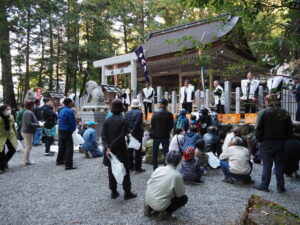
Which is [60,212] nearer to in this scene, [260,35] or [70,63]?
[260,35]

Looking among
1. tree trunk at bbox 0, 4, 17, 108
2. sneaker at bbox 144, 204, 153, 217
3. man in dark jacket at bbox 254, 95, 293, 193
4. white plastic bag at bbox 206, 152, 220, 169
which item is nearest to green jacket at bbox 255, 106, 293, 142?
man in dark jacket at bbox 254, 95, 293, 193

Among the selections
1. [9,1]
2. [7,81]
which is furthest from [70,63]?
[9,1]

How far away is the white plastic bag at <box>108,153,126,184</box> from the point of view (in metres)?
3.64

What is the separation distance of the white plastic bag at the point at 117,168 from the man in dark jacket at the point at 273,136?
8.05ft

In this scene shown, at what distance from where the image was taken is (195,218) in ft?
11.3

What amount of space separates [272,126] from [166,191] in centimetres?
230

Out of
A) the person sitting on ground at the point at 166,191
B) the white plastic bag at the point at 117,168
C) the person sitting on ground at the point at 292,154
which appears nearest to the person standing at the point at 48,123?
the white plastic bag at the point at 117,168

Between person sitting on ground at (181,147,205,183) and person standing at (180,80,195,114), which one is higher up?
person standing at (180,80,195,114)

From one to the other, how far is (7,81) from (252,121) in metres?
13.5

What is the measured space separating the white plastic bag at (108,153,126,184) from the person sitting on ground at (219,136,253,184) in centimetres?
231

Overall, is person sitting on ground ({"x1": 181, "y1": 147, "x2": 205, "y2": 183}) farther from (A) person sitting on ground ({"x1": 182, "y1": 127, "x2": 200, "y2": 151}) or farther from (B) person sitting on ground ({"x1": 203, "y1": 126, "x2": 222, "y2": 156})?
(B) person sitting on ground ({"x1": 203, "y1": 126, "x2": 222, "y2": 156})

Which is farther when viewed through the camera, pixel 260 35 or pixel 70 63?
pixel 70 63

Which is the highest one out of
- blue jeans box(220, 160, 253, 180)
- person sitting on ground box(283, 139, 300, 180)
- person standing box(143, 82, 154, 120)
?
person standing box(143, 82, 154, 120)

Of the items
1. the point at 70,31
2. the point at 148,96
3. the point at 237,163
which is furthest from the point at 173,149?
the point at 70,31
